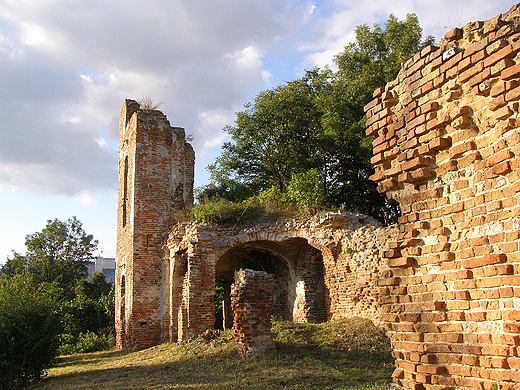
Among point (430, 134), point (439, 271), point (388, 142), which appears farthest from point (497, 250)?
point (388, 142)

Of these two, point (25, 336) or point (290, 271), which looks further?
point (290, 271)

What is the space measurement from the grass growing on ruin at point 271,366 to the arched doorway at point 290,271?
A: 254 centimetres

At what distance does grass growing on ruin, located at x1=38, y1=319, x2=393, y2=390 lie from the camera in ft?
24.3

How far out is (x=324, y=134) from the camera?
2205cm

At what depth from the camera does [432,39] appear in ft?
66.9

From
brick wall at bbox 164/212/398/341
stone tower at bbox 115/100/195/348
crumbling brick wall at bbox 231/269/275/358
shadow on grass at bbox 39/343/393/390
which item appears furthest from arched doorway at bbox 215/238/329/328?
shadow on grass at bbox 39/343/393/390

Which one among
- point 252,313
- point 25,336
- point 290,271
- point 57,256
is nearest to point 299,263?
point 290,271

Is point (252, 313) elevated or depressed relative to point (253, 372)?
elevated

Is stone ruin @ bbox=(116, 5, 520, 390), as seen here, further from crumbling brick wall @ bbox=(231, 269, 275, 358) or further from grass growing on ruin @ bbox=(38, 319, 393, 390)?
crumbling brick wall @ bbox=(231, 269, 275, 358)

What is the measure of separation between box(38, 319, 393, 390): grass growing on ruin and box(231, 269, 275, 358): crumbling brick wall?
0.29 metres

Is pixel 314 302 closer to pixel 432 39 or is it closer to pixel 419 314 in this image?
pixel 419 314

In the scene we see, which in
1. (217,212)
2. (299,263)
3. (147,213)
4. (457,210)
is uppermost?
(147,213)

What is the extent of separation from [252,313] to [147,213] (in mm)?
7228

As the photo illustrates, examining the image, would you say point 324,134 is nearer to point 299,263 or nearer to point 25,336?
point 299,263
